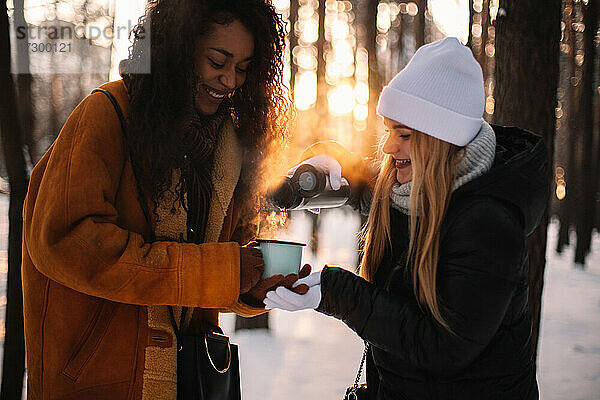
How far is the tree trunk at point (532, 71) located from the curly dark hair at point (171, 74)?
6.70 ft

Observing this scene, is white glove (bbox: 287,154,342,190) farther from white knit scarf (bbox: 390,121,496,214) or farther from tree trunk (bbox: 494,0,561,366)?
tree trunk (bbox: 494,0,561,366)

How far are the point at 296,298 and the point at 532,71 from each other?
8.65 ft

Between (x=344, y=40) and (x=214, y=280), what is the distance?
42.2 feet

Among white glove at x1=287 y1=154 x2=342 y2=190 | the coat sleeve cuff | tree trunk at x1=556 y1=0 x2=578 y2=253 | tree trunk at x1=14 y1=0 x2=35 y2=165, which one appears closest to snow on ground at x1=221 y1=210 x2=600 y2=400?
white glove at x1=287 y1=154 x2=342 y2=190

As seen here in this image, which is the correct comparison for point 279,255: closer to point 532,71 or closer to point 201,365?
point 201,365

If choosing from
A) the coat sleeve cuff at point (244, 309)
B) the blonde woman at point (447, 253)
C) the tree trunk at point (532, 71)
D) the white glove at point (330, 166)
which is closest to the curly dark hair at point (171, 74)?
the white glove at point (330, 166)

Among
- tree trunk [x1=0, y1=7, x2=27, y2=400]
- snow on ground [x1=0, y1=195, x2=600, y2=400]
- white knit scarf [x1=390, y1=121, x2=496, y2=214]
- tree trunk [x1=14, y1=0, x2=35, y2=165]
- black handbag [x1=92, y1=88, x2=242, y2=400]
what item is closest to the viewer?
white knit scarf [x1=390, y1=121, x2=496, y2=214]

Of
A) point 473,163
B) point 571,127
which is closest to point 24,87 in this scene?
point 473,163

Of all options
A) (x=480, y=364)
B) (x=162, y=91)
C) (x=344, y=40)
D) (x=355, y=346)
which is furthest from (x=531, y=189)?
(x=344, y=40)

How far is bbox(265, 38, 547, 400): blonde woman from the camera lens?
1.60 meters

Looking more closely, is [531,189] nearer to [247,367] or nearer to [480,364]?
[480,364]

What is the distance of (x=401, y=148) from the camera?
6.25 ft

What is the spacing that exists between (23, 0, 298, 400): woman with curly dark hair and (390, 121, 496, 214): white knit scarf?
0.46 m

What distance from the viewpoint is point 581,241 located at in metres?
11.7
